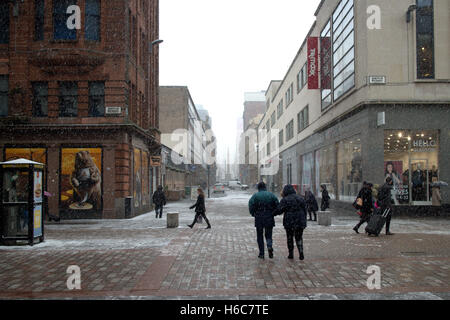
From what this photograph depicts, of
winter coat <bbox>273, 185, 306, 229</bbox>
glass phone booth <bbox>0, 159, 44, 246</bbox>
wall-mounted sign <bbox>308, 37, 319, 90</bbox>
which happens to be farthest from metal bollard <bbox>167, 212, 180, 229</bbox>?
wall-mounted sign <bbox>308, 37, 319, 90</bbox>

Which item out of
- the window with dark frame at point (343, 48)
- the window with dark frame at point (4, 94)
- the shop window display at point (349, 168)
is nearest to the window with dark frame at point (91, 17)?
the window with dark frame at point (4, 94)

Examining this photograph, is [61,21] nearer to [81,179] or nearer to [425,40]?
[81,179]

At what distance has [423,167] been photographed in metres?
19.9

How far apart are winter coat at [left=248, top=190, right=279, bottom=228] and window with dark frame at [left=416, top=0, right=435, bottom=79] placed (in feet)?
48.1

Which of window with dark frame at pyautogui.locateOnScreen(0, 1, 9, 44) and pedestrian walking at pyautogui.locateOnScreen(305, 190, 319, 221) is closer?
pedestrian walking at pyautogui.locateOnScreen(305, 190, 319, 221)

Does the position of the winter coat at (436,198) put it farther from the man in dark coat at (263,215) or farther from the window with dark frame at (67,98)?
the window with dark frame at (67,98)

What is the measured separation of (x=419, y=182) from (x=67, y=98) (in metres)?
18.7

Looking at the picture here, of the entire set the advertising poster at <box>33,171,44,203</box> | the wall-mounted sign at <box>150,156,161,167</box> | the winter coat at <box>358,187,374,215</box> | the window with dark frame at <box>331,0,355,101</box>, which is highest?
the window with dark frame at <box>331,0,355,101</box>

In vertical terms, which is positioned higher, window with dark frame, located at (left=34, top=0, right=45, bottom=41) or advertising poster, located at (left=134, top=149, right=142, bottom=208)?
window with dark frame, located at (left=34, top=0, right=45, bottom=41)

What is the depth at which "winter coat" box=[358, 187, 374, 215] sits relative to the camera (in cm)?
1373

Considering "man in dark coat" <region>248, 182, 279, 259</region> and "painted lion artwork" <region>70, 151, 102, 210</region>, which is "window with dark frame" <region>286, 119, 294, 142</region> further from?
"man in dark coat" <region>248, 182, 279, 259</region>

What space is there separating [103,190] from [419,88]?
16.9 metres

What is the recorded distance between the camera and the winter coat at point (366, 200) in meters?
13.7
